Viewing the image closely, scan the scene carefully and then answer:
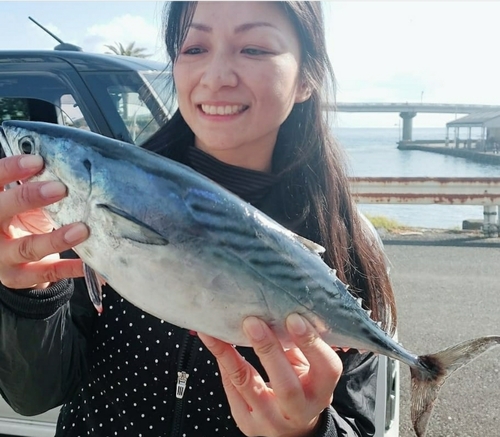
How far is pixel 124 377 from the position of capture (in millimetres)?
1957

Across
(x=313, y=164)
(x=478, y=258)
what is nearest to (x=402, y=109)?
(x=478, y=258)

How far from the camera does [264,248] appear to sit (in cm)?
147

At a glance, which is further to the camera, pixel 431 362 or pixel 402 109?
pixel 402 109

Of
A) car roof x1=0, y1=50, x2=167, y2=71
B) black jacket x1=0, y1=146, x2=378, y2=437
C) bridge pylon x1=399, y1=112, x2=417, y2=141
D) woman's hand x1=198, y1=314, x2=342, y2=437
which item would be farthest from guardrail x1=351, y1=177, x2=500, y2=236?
bridge pylon x1=399, y1=112, x2=417, y2=141

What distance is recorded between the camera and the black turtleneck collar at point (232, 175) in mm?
2109

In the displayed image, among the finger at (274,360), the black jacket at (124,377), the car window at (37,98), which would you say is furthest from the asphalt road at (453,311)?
the car window at (37,98)

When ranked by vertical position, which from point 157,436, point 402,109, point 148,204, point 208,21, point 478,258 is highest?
point 208,21

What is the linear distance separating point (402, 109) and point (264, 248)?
62.6 m

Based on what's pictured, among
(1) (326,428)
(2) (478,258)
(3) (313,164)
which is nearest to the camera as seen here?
(1) (326,428)

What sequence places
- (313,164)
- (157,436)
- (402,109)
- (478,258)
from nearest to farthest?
(157,436), (313,164), (478,258), (402,109)

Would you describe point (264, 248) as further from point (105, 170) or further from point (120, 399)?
point (120, 399)

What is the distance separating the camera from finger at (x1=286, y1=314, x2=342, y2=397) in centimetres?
147

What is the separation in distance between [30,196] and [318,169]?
1.20 m

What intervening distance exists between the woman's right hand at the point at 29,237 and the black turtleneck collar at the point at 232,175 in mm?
706
